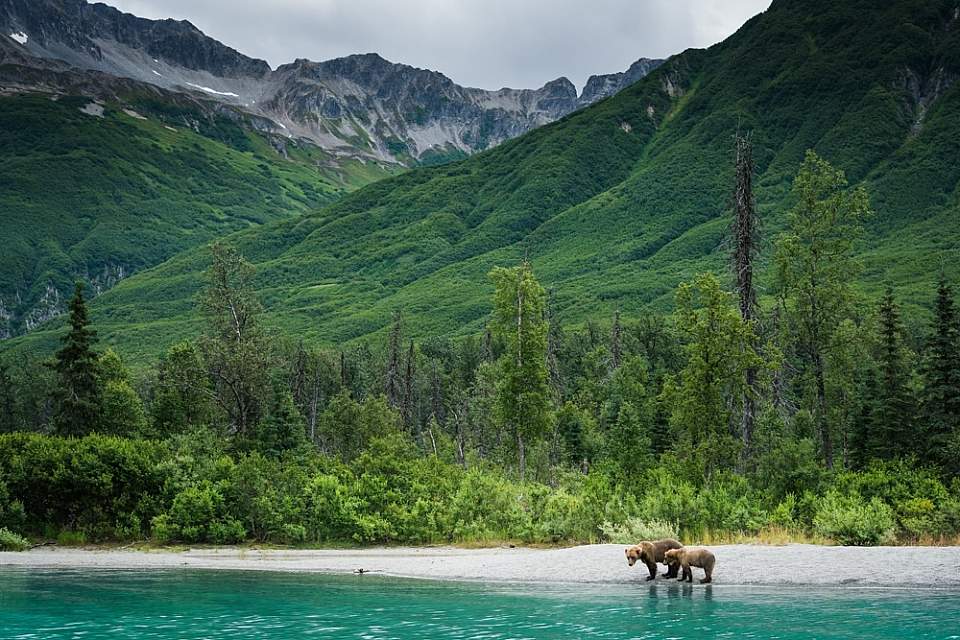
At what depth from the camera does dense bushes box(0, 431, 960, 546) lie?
1281 inches

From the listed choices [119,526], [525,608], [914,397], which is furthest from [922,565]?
[119,526]

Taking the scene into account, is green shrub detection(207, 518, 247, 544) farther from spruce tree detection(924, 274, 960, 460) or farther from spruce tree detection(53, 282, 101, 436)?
spruce tree detection(924, 274, 960, 460)

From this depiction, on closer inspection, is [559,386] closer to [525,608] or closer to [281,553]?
[281,553]

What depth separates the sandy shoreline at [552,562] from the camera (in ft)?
75.4

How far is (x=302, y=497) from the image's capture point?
119 ft

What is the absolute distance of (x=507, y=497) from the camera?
117 ft

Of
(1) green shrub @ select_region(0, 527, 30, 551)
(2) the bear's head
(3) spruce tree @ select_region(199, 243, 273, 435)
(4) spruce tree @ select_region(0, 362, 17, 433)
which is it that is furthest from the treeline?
(4) spruce tree @ select_region(0, 362, 17, 433)

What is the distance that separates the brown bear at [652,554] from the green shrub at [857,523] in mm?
6033

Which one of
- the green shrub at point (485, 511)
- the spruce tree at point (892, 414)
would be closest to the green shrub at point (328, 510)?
the green shrub at point (485, 511)

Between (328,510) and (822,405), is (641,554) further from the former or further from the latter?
(822,405)

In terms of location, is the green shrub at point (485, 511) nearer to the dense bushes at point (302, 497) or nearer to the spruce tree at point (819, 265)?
the dense bushes at point (302, 497)

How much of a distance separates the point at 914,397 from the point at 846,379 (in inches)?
132

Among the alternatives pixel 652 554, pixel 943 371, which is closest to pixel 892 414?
pixel 943 371

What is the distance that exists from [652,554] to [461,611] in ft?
21.0
